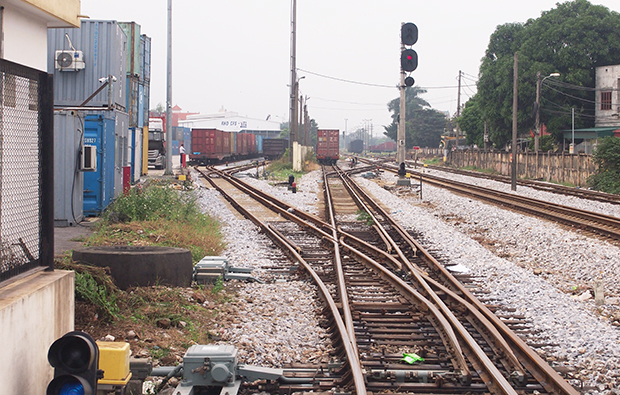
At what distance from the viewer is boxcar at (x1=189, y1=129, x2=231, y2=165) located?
49906 mm

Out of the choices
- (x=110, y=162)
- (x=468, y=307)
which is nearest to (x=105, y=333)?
(x=468, y=307)

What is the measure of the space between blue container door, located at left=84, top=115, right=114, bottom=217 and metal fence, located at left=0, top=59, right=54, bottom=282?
10.5 metres

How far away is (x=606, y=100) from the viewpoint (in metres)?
46.8

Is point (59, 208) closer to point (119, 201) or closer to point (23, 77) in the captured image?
point (119, 201)

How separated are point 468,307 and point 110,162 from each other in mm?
10617

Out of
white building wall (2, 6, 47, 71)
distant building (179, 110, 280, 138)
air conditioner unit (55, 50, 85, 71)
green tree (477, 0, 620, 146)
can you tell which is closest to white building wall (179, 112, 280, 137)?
distant building (179, 110, 280, 138)

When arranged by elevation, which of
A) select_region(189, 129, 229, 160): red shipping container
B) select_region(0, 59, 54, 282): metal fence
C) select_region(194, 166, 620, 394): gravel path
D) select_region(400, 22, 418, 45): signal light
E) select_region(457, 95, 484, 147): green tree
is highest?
select_region(400, 22, 418, 45): signal light

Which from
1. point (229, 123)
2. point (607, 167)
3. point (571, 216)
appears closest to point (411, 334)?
point (571, 216)

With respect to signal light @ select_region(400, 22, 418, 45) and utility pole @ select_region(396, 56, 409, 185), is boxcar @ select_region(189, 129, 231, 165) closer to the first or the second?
utility pole @ select_region(396, 56, 409, 185)

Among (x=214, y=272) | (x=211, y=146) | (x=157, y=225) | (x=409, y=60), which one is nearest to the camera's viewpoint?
(x=214, y=272)

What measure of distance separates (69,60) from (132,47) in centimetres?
1092

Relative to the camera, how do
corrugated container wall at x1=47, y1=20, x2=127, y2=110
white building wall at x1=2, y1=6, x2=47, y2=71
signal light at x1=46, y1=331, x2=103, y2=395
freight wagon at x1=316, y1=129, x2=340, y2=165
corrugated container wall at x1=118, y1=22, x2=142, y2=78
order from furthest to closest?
1. freight wagon at x1=316, y1=129, x2=340, y2=165
2. corrugated container wall at x1=118, y1=22, x2=142, y2=78
3. corrugated container wall at x1=47, y1=20, x2=127, y2=110
4. white building wall at x1=2, y1=6, x2=47, y2=71
5. signal light at x1=46, y1=331, x2=103, y2=395

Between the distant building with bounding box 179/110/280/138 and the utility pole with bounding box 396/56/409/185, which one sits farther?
the distant building with bounding box 179/110/280/138

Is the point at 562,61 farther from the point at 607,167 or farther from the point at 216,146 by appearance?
the point at 216,146
